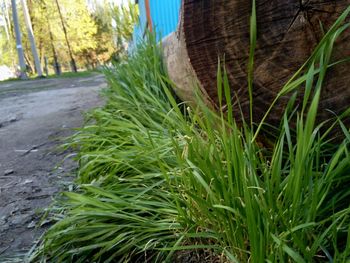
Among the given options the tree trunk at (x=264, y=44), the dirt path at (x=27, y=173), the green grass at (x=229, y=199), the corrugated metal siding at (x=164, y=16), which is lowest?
the dirt path at (x=27, y=173)

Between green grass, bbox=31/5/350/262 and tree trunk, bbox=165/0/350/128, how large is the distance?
0.14 feet

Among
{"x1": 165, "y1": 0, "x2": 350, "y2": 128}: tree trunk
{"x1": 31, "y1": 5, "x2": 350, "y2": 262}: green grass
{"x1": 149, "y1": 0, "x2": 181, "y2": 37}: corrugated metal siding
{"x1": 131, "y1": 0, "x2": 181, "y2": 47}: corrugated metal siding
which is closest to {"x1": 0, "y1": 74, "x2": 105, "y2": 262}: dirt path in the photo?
{"x1": 31, "y1": 5, "x2": 350, "y2": 262}: green grass

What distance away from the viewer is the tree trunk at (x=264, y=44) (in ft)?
3.35

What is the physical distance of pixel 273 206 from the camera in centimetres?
84

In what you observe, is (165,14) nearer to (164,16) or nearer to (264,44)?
(164,16)

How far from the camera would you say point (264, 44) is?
1.06 m

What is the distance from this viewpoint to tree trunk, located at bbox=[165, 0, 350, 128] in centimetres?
102

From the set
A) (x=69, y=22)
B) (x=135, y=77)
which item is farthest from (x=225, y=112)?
(x=69, y=22)

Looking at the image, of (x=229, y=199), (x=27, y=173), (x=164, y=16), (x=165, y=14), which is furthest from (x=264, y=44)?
(x=164, y=16)

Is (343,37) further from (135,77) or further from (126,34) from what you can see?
(126,34)

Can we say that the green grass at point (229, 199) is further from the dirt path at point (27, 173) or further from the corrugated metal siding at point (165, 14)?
the corrugated metal siding at point (165, 14)

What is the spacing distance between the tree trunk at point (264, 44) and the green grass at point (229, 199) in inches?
1.6

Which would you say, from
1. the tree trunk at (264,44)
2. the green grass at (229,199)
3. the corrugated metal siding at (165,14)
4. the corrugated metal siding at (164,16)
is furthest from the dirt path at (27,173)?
the corrugated metal siding at (165,14)

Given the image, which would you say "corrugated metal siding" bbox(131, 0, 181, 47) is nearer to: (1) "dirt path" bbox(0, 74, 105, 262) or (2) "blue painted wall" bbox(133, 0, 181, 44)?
(2) "blue painted wall" bbox(133, 0, 181, 44)
